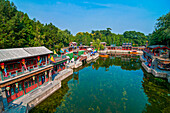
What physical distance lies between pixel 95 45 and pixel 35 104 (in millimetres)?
71276

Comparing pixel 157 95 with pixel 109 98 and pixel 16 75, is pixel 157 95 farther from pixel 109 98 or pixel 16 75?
pixel 16 75

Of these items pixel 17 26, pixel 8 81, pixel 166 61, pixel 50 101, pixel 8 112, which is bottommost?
pixel 50 101

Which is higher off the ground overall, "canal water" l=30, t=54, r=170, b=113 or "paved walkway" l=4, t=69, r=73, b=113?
"paved walkway" l=4, t=69, r=73, b=113

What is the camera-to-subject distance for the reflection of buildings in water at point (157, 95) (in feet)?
53.1

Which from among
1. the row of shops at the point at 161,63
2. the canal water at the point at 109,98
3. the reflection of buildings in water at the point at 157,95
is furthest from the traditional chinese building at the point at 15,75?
the row of shops at the point at 161,63

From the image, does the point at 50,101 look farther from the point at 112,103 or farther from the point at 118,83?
the point at 118,83

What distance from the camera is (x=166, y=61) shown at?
2750 cm

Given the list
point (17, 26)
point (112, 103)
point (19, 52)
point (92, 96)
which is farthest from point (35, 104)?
point (17, 26)

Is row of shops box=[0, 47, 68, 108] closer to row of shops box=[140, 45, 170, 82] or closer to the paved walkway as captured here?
the paved walkway

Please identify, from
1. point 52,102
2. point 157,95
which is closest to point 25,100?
point 52,102

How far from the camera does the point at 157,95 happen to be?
19.8 meters

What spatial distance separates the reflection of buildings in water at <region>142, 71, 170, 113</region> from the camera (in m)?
16.2

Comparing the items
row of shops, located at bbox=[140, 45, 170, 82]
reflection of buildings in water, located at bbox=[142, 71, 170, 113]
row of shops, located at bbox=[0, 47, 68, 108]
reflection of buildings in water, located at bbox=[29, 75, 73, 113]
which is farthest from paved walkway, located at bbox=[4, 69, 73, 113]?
row of shops, located at bbox=[140, 45, 170, 82]

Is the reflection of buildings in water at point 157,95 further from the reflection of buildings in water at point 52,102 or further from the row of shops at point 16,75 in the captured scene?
the row of shops at point 16,75
